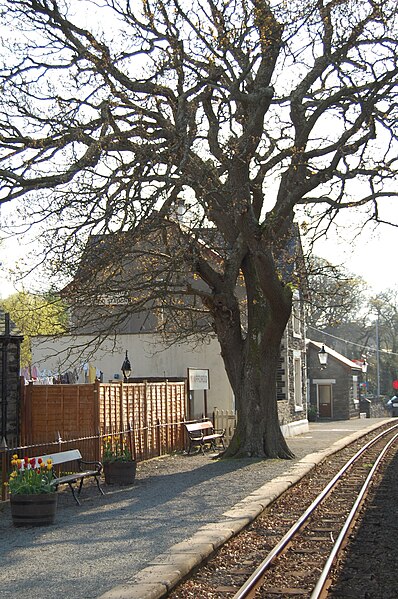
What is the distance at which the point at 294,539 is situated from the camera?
10875mm

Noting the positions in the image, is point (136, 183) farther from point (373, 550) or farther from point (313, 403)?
point (313, 403)

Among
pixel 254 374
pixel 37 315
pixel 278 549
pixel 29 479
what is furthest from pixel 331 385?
pixel 278 549

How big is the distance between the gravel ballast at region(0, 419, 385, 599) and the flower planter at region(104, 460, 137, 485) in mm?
223

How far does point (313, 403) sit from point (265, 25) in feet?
130

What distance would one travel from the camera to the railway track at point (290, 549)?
26.8ft

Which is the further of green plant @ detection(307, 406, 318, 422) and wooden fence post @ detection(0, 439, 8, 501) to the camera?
green plant @ detection(307, 406, 318, 422)

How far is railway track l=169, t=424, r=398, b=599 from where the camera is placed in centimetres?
817

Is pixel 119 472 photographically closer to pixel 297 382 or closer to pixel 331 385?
pixel 297 382

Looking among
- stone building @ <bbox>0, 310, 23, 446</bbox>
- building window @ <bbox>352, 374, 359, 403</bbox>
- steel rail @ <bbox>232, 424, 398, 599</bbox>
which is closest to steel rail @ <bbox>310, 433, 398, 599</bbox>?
steel rail @ <bbox>232, 424, 398, 599</bbox>

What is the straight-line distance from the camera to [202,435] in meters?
26.0

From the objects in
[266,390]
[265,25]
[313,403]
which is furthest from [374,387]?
[265,25]

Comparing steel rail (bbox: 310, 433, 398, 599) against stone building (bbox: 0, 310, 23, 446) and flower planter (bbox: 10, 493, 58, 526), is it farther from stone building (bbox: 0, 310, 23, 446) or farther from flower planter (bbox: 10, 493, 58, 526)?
stone building (bbox: 0, 310, 23, 446)

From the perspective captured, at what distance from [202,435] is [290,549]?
51.9 feet

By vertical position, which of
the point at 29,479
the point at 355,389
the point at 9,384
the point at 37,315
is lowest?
the point at 29,479
